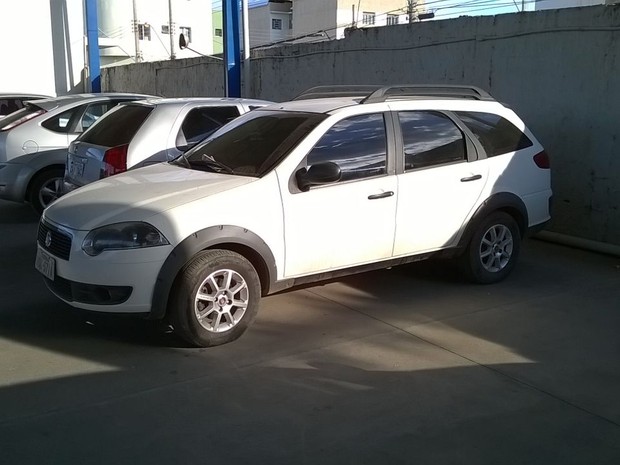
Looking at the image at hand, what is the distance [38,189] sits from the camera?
9.27 m

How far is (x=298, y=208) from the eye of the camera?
17.1ft

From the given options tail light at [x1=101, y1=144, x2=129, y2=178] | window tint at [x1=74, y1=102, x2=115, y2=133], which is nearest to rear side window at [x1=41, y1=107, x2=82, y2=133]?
window tint at [x1=74, y1=102, x2=115, y2=133]

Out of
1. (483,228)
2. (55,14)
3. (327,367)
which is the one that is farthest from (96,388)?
(55,14)

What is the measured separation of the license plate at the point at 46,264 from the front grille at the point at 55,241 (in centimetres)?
5

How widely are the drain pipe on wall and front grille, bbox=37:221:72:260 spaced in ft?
18.2

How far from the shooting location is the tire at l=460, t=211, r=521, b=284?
6.33 metres

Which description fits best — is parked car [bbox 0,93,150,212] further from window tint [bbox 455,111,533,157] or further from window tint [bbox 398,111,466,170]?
window tint [bbox 455,111,533,157]

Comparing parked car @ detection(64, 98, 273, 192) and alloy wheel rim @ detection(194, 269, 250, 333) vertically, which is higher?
parked car @ detection(64, 98, 273, 192)

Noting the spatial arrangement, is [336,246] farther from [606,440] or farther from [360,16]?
[360,16]

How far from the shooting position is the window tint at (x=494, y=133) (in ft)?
20.8

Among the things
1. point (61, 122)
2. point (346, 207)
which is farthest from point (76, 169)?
point (346, 207)

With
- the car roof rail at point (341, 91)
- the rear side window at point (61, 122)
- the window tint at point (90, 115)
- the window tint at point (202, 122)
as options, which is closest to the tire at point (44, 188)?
the rear side window at point (61, 122)

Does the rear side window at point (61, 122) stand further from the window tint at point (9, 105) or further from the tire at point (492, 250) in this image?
the tire at point (492, 250)

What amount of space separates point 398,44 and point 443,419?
23.9 feet
